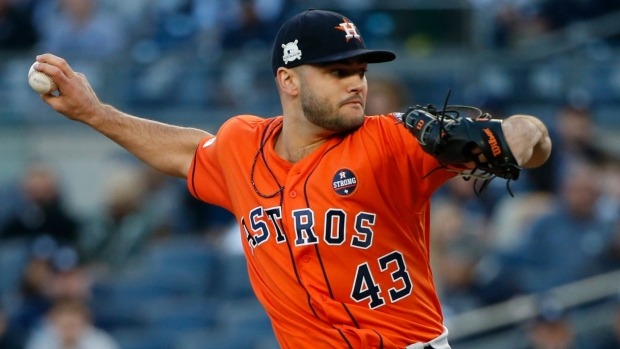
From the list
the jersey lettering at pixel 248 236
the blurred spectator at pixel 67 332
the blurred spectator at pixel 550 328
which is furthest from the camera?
the blurred spectator at pixel 67 332

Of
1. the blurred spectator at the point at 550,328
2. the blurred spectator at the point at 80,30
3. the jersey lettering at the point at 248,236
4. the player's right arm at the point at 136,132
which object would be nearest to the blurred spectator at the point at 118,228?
the blurred spectator at the point at 80,30

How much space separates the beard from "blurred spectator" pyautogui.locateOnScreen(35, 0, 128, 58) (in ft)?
19.6

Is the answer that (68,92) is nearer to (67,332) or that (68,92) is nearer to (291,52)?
(291,52)

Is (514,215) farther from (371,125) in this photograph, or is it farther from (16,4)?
(16,4)

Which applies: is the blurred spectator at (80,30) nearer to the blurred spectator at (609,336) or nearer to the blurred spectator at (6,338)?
the blurred spectator at (6,338)

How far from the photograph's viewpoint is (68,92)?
168 inches

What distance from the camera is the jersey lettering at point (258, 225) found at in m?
3.93

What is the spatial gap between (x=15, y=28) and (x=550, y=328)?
574 centimetres

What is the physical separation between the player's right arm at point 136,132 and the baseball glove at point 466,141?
4.22ft

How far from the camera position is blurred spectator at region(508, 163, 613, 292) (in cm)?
738

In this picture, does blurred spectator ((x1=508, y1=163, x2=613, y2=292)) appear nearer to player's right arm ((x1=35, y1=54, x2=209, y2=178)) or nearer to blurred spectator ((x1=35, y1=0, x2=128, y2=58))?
player's right arm ((x1=35, y1=54, x2=209, y2=178))

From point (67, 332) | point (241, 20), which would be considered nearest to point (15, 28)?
point (241, 20)

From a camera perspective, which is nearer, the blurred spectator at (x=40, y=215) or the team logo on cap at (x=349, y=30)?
the team logo on cap at (x=349, y=30)

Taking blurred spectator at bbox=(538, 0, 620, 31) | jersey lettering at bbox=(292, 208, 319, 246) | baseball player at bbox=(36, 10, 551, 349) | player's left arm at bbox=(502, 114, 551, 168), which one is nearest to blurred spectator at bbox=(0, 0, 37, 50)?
blurred spectator at bbox=(538, 0, 620, 31)
